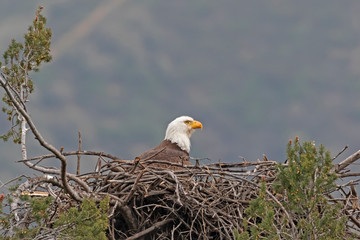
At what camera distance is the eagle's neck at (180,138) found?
10.6m

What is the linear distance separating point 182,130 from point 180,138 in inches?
11.0

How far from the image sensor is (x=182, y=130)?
1098 cm

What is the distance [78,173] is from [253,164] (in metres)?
2.28

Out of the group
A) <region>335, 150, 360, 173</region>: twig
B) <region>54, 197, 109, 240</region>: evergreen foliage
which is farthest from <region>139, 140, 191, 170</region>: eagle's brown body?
<region>54, 197, 109, 240</region>: evergreen foliage

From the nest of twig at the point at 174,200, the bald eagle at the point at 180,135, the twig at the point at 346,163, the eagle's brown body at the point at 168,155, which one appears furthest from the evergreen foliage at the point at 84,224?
the bald eagle at the point at 180,135

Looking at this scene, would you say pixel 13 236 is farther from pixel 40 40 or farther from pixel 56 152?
pixel 40 40

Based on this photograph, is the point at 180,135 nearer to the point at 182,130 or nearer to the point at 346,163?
the point at 182,130

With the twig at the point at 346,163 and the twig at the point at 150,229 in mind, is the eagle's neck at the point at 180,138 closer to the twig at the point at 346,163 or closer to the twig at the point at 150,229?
the twig at the point at 150,229

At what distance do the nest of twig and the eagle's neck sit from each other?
2813 millimetres

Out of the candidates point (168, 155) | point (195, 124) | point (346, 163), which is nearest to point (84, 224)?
point (346, 163)

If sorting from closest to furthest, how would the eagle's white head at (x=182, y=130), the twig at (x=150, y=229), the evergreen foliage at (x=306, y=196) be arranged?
the evergreen foliage at (x=306, y=196)
the twig at (x=150, y=229)
the eagle's white head at (x=182, y=130)

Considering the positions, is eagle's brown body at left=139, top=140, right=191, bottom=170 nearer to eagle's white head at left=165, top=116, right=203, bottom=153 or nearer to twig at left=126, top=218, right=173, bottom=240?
eagle's white head at left=165, top=116, right=203, bottom=153

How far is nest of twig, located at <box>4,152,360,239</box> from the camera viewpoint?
7.16 metres

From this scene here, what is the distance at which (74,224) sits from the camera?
566cm
